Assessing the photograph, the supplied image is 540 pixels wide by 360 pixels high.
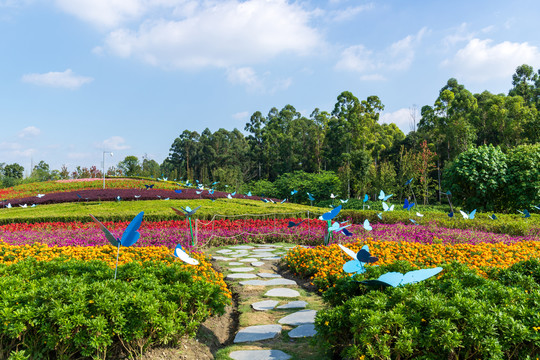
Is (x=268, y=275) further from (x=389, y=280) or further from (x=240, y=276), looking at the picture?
(x=389, y=280)

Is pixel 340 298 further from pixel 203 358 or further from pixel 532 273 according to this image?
pixel 532 273

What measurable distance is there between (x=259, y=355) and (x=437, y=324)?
131 centimetres

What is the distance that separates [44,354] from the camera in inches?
95.7

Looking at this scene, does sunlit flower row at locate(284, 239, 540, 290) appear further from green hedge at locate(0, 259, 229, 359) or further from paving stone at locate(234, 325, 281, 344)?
green hedge at locate(0, 259, 229, 359)

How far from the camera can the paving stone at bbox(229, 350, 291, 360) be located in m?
2.61

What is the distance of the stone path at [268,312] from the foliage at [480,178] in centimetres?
799

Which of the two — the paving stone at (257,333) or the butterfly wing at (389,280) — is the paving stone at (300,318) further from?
the butterfly wing at (389,280)

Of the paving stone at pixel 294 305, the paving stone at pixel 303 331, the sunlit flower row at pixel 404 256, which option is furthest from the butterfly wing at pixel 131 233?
the sunlit flower row at pixel 404 256

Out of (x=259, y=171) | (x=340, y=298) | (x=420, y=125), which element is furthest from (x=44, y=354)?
(x=259, y=171)

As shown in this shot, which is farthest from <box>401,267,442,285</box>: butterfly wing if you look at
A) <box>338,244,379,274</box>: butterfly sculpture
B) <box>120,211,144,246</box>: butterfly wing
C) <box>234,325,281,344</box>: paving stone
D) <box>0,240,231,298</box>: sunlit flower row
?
<box>0,240,231,298</box>: sunlit flower row

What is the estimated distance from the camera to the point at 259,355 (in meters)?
2.67

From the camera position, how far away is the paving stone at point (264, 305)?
378 cm

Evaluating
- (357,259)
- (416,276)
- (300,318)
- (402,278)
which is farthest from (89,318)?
(416,276)

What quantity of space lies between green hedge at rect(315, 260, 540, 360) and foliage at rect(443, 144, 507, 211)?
9.73m
